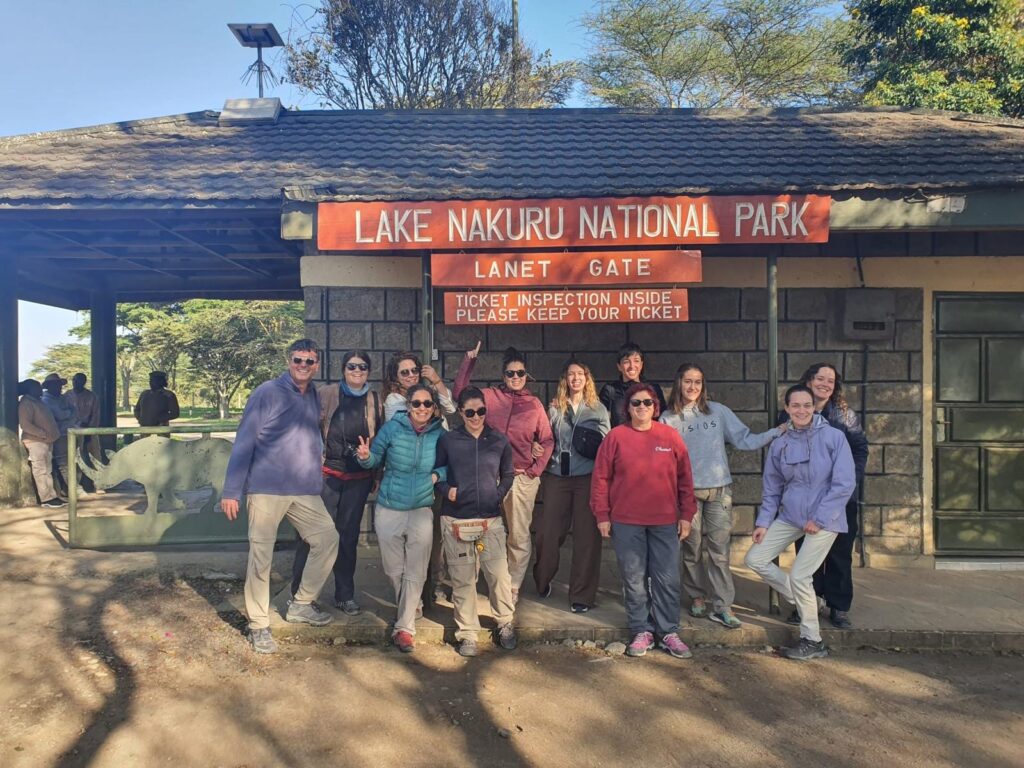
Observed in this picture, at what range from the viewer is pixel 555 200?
16.0ft

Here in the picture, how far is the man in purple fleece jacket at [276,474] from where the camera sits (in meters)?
4.13

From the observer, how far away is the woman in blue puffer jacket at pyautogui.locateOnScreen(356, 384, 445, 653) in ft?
13.7

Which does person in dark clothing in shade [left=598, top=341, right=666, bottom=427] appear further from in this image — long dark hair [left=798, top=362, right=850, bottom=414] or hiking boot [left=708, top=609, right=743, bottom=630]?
hiking boot [left=708, top=609, right=743, bottom=630]

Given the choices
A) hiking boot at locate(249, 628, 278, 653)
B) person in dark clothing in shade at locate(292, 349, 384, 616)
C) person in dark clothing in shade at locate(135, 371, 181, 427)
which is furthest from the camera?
person in dark clothing in shade at locate(135, 371, 181, 427)

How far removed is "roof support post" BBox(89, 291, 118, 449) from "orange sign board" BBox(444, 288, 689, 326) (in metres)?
8.07

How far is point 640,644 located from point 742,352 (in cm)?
305

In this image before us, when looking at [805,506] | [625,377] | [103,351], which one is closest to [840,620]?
[805,506]

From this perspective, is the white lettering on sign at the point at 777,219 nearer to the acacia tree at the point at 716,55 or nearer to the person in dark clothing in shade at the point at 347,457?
the person in dark clothing in shade at the point at 347,457

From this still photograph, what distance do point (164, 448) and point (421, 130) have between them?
172 inches

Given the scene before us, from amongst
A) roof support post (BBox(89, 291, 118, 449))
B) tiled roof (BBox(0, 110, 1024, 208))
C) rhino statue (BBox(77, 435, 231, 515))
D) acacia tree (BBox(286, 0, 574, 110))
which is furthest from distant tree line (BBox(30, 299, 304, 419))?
rhino statue (BBox(77, 435, 231, 515))

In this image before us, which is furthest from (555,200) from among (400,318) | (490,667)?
(490,667)

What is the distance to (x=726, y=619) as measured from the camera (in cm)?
437

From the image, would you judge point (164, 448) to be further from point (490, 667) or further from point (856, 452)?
point (856, 452)

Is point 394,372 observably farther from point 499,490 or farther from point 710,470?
point 710,470
